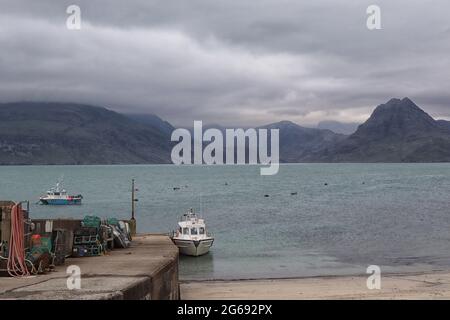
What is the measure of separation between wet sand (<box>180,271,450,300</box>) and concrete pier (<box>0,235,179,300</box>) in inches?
261

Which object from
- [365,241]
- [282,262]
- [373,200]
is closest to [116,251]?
[282,262]

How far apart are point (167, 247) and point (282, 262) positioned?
18016 millimetres

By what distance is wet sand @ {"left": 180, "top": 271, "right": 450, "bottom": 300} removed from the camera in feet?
93.0

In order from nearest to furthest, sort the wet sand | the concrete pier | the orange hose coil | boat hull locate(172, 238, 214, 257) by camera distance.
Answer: the concrete pier
the orange hose coil
the wet sand
boat hull locate(172, 238, 214, 257)

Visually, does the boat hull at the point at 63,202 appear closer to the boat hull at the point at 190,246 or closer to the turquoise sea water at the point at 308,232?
the turquoise sea water at the point at 308,232

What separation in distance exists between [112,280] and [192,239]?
1077 inches

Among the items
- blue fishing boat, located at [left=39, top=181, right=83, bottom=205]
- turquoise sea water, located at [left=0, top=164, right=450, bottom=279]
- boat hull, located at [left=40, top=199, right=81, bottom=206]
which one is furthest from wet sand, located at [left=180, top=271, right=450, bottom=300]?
blue fishing boat, located at [left=39, top=181, right=83, bottom=205]

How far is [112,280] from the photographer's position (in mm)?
16156

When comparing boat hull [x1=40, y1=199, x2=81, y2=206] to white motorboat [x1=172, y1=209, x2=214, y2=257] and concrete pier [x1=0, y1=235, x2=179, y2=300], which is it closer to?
white motorboat [x1=172, y1=209, x2=214, y2=257]

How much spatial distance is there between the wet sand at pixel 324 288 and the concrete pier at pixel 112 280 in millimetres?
6628

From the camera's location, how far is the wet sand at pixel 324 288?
28344 mm

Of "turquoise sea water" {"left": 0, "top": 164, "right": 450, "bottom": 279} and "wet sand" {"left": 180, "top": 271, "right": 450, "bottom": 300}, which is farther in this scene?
"turquoise sea water" {"left": 0, "top": 164, "right": 450, "bottom": 279}

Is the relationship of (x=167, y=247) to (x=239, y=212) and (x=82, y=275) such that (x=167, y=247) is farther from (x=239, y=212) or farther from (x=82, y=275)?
(x=239, y=212)

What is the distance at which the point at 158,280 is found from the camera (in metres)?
18.4
